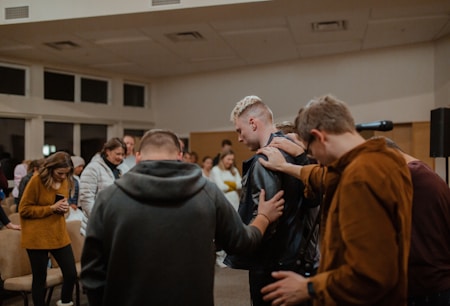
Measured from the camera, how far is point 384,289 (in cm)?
123

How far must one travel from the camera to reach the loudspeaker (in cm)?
402

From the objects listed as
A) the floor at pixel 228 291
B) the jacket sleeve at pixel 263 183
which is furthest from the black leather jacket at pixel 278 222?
the floor at pixel 228 291

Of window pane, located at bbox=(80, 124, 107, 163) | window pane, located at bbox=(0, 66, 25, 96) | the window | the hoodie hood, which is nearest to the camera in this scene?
the hoodie hood

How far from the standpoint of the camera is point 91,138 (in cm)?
834

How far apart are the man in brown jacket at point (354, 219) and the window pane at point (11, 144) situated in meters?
6.82

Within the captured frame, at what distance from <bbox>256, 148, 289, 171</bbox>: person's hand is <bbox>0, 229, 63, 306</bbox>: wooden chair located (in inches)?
104

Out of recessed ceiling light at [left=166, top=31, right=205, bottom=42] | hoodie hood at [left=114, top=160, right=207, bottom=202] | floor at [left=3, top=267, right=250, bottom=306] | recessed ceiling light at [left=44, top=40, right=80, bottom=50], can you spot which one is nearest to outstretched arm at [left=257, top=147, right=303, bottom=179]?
hoodie hood at [left=114, top=160, right=207, bottom=202]

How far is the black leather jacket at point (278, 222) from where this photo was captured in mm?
1947

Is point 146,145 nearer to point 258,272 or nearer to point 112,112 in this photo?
point 258,272

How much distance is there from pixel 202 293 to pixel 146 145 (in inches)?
23.4

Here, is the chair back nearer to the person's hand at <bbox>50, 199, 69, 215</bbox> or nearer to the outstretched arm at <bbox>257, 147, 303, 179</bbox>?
the person's hand at <bbox>50, 199, 69, 215</bbox>

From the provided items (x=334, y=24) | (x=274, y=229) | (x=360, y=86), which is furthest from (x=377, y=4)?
(x=274, y=229)

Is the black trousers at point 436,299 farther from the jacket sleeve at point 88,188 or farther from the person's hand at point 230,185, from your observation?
the person's hand at point 230,185

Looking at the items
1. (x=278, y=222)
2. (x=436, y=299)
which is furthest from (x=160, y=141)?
(x=436, y=299)
